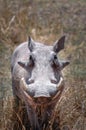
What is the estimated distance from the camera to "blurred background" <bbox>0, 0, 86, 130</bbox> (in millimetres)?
5797

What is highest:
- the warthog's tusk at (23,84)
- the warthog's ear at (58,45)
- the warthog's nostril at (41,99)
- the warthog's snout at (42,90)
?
the warthog's ear at (58,45)

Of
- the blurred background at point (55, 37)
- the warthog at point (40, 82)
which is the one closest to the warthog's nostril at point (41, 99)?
the warthog at point (40, 82)

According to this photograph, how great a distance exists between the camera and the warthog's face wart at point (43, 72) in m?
4.68

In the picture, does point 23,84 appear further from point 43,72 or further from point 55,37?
point 55,37

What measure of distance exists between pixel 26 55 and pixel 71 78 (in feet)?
4.23

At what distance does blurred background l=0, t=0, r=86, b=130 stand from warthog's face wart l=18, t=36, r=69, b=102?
646mm

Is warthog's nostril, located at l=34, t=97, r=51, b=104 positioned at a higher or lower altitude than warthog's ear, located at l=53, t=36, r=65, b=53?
lower

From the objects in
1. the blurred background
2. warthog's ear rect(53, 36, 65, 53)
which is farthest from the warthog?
the blurred background

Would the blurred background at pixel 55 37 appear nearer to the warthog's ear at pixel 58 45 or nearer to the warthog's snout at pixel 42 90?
the warthog's ear at pixel 58 45

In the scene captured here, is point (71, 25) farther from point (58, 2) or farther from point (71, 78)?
point (71, 78)

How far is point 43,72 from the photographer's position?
4984 millimetres

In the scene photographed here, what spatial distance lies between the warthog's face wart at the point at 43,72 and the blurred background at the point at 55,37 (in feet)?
2.12

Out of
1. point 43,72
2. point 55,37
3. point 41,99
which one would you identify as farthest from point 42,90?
point 55,37

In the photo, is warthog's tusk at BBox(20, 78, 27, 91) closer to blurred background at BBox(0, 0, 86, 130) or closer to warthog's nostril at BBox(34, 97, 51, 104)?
warthog's nostril at BBox(34, 97, 51, 104)
